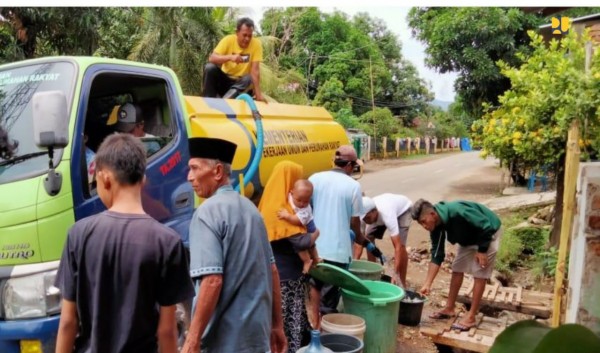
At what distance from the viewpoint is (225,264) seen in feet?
7.48

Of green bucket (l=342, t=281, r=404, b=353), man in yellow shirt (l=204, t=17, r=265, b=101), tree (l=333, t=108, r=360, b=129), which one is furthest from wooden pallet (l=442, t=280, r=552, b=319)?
tree (l=333, t=108, r=360, b=129)

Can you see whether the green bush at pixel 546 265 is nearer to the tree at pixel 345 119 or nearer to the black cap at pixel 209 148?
the black cap at pixel 209 148

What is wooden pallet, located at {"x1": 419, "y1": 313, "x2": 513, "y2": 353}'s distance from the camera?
4516 millimetres

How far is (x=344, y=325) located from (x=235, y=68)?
2.79 metres

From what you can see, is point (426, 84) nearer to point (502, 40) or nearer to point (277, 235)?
point (502, 40)

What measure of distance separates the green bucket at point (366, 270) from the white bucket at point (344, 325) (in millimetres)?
879

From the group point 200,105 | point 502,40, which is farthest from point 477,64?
point 200,105

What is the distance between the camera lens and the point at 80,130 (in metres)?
2.83

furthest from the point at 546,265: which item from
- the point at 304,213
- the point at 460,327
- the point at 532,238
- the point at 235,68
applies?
the point at 235,68

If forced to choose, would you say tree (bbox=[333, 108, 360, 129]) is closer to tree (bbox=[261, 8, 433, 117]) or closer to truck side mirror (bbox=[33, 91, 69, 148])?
tree (bbox=[261, 8, 433, 117])

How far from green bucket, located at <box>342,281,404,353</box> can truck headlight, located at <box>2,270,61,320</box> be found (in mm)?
2325

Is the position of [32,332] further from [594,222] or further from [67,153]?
[594,222]

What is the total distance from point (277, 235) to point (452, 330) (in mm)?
2352

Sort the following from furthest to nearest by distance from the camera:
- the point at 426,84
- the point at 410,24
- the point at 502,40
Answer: the point at 426,84 → the point at 410,24 → the point at 502,40
